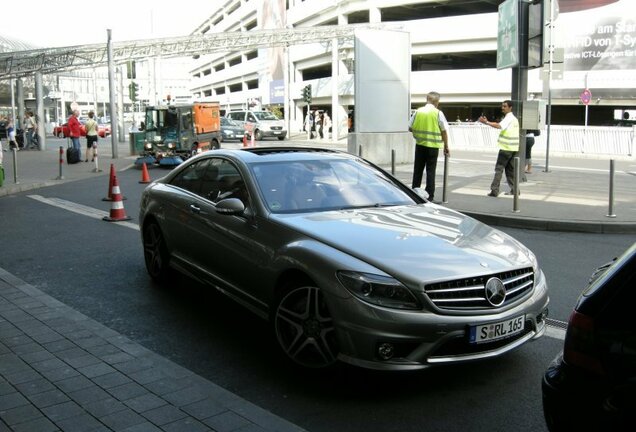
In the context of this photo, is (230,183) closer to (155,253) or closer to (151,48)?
(155,253)

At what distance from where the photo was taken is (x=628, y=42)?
1503 inches

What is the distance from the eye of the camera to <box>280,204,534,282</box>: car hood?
3857mm

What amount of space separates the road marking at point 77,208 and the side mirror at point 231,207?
18.0ft

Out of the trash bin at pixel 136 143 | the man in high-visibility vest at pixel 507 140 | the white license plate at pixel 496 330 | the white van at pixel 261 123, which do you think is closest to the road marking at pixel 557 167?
the man in high-visibility vest at pixel 507 140

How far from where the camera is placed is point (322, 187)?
5270 mm

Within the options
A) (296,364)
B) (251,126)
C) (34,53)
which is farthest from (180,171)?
(251,126)

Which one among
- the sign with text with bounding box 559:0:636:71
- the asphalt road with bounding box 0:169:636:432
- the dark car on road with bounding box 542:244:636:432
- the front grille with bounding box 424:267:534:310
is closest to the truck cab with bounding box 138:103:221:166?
the asphalt road with bounding box 0:169:636:432

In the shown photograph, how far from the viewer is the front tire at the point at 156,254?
6449 millimetres

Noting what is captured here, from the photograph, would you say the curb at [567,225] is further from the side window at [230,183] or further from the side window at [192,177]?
the side window at [230,183]

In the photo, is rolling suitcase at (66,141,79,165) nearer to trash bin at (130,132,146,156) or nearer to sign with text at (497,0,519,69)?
trash bin at (130,132,146,156)

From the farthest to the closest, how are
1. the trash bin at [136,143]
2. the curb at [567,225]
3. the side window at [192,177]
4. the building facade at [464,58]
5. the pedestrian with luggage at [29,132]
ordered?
the building facade at [464,58], the pedestrian with luggage at [29,132], the trash bin at [136,143], the curb at [567,225], the side window at [192,177]

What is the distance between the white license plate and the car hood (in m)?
0.33

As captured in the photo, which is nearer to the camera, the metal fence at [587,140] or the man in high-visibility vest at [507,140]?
the man in high-visibility vest at [507,140]

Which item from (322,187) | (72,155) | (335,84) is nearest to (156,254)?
(322,187)
